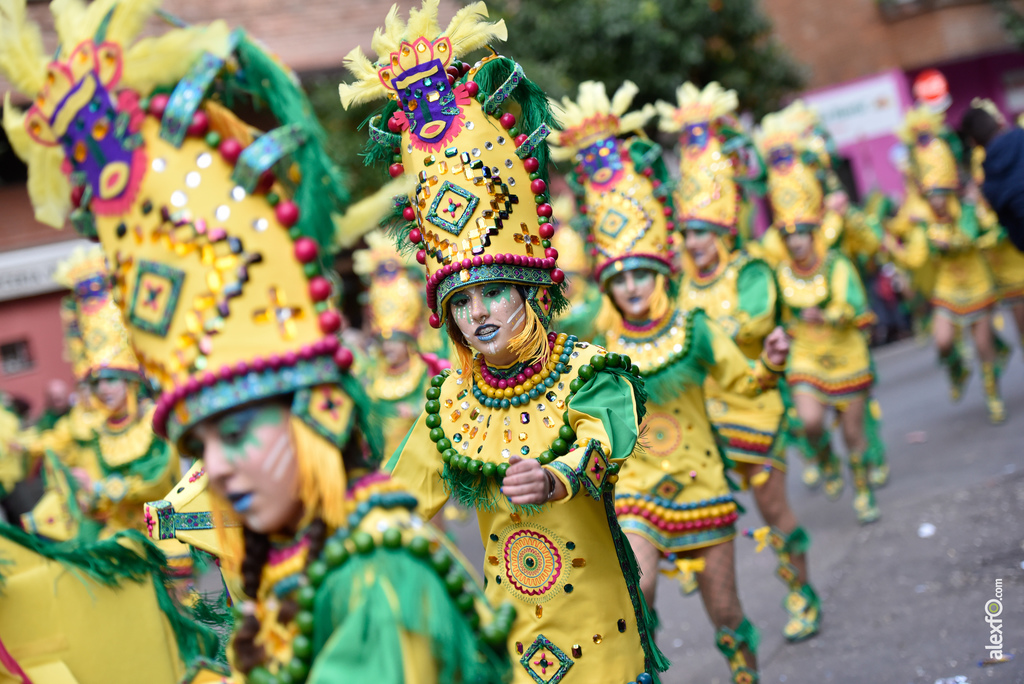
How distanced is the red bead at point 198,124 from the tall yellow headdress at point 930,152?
9.74 metres

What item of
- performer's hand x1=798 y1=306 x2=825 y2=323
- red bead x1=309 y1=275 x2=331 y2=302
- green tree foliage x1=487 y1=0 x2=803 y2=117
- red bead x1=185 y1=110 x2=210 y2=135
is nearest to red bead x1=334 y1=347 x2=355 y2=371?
red bead x1=309 y1=275 x2=331 y2=302

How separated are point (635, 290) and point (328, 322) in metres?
3.01

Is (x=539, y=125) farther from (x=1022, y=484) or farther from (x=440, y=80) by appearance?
(x=1022, y=484)

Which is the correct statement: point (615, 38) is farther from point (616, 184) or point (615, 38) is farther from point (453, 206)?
point (453, 206)

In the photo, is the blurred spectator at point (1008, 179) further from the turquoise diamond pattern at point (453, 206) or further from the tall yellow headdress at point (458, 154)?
the turquoise diamond pattern at point (453, 206)

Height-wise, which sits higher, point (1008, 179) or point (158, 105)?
point (158, 105)

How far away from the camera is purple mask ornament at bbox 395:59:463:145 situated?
3408 mm

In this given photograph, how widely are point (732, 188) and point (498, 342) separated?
153 inches

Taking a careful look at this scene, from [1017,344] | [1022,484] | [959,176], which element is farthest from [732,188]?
[1017,344]

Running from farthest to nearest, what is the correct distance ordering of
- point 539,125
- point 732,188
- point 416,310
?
point 416,310 < point 732,188 < point 539,125

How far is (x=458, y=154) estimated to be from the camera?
3.42 m

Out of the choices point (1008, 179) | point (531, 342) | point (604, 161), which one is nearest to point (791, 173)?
point (1008, 179)

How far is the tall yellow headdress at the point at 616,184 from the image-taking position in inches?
194

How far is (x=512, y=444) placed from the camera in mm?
3414
